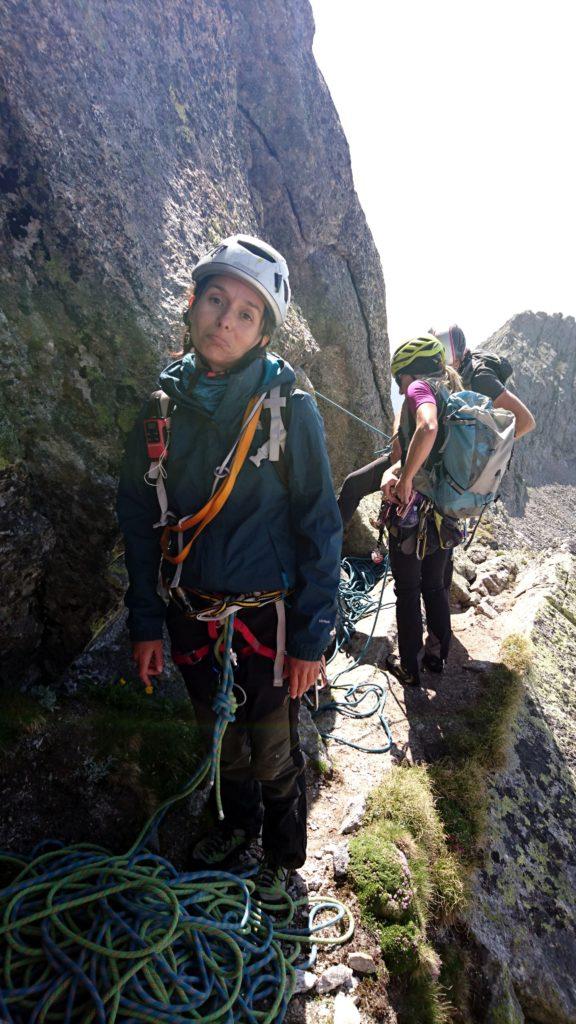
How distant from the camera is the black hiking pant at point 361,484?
582 cm

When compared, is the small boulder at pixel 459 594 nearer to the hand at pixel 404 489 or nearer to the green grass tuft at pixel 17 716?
the hand at pixel 404 489

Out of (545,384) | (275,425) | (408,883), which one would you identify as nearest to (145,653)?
(275,425)

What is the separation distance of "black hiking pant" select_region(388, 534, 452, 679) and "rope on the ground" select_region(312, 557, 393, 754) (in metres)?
0.31

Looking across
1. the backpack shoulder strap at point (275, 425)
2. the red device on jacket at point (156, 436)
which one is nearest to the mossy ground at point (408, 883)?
the backpack shoulder strap at point (275, 425)

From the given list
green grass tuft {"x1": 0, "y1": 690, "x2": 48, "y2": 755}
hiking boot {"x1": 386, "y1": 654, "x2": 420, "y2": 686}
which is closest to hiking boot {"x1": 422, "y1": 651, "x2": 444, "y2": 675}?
hiking boot {"x1": 386, "y1": 654, "x2": 420, "y2": 686}

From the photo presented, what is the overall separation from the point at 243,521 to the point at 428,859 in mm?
3130

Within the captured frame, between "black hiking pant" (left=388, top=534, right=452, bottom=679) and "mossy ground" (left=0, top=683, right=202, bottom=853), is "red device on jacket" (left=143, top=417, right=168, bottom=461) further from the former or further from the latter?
"black hiking pant" (left=388, top=534, right=452, bottom=679)

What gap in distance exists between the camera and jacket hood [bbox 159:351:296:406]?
2.85 meters

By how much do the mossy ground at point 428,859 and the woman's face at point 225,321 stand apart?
3.58 metres

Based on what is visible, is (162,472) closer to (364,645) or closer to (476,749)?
(476,749)

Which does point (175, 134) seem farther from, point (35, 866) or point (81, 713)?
point (35, 866)

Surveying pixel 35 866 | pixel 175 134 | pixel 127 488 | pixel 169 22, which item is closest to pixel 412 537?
pixel 127 488

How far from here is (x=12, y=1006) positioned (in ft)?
7.68

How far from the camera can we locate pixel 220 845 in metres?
3.61
